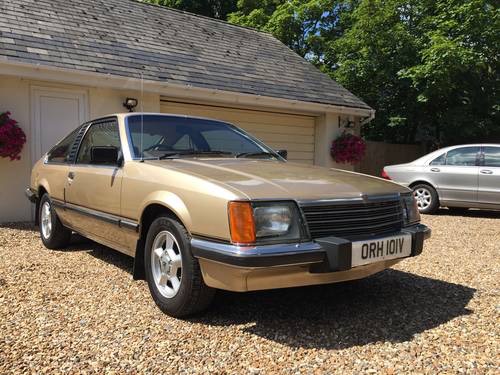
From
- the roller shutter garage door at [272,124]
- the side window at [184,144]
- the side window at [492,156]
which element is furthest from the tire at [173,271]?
the side window at [492,156]

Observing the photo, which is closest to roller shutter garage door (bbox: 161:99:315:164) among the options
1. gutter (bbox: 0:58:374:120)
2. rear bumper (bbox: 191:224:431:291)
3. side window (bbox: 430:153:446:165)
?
gutter (bbox: 0:58:374:120)

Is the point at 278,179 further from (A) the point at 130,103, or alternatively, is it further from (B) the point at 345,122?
(B) the point at 345,122

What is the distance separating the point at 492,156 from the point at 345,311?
6842 mm

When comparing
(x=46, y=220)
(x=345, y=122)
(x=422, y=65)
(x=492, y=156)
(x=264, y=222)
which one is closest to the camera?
(x=264, y=222)

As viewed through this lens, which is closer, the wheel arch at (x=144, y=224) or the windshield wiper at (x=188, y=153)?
the wheel arch at (x=144, y=224)

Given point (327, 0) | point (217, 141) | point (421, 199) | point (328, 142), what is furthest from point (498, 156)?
point (327, 0)

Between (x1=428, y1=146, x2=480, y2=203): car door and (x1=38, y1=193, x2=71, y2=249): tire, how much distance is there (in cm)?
710

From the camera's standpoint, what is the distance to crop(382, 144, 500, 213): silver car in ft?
28.7

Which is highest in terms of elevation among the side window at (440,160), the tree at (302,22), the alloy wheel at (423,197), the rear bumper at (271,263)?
the tree at (302,22)

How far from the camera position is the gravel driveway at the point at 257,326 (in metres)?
2.65

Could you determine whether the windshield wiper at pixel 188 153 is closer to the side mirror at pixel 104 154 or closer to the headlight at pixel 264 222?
the side mirror at pixel 104 154

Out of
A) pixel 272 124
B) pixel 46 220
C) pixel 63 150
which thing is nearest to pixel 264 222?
pixel 63 150

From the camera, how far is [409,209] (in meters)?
3.66

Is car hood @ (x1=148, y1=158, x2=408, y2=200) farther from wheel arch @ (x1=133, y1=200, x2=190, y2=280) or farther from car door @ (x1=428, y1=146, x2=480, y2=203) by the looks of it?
car door @ (x1=428, y1=146, x2=480, y2=203)
